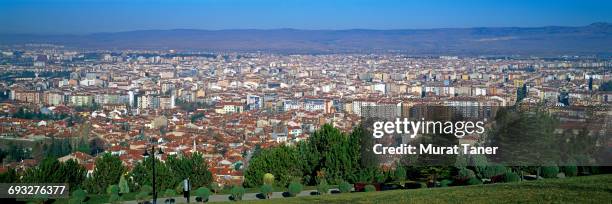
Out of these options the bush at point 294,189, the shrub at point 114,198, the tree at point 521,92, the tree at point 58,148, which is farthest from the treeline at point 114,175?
the tree at point 521,92

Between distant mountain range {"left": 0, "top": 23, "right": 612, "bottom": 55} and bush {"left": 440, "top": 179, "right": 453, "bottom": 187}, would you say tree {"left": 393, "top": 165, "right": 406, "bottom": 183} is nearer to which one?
bush {"left": 440, "top": 179, "right": 453, "bottom": 187}

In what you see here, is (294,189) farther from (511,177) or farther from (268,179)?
(511,177)

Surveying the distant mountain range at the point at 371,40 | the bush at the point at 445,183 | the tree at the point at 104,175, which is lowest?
the tree at the point at 104,175

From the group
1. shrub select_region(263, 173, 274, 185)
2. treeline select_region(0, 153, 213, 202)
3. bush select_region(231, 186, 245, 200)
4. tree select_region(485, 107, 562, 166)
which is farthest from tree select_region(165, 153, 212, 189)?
tree select_region(485, 107, 562, 166)

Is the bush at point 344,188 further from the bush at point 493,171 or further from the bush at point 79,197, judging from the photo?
the bush at point 79,197

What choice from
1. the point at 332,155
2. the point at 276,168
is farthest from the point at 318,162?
the point at 276,168
